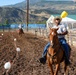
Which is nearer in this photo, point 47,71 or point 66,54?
point 66,54

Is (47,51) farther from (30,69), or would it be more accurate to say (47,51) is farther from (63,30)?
(30,69)

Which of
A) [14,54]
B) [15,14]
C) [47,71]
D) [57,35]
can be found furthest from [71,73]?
[15,14]

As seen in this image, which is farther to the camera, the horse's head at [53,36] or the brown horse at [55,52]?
the brown horse at [55,52]

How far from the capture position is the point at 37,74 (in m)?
12.4

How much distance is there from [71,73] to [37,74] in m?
1.31

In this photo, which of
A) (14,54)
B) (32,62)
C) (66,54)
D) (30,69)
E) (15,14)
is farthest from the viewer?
(15,14)

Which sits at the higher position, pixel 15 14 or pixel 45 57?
pixel 45 57

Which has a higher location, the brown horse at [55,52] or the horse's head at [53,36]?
the horse's head at [53,36]

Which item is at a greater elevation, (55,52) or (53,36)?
(53,36)

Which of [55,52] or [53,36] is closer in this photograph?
[53,36]

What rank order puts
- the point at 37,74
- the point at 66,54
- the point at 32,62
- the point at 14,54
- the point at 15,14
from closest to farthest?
the point at 66,54
the point at 37,74
the point at 32,62
the point at 14,54
the point at 15,14

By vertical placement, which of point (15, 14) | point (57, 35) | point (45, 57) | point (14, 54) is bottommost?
point (15, 14)

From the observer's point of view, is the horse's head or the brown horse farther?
the brown horse

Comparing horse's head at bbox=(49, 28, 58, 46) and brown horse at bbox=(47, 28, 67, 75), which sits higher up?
horse's head at bbox=(49, 28, 58, 46)
